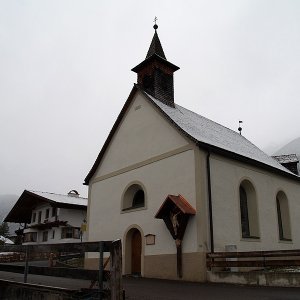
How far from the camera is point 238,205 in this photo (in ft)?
55.0

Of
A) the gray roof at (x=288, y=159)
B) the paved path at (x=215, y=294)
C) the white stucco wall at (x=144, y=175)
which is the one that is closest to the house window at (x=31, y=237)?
the white stucco wall at (x=144, y=175)

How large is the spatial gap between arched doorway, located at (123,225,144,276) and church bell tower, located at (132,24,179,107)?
743 centimetres

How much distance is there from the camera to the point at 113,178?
20.7 meters

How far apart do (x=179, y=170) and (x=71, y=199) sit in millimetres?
23433

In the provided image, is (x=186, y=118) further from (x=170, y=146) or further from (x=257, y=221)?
(x=257, y=221)

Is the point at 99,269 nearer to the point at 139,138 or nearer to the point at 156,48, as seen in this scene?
the point at 139,138

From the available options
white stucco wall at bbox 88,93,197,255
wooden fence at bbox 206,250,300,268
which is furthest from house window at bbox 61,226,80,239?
wooden fence at bbox 206,250,300,268

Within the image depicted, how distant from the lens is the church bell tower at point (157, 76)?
21.2 meters

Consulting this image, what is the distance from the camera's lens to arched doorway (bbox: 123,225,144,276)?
17739 millimetres

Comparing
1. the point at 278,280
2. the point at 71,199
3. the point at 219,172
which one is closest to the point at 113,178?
the point at 219,172

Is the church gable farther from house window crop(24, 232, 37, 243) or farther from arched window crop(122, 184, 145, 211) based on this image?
house window crop(24, 232, 37, 243)

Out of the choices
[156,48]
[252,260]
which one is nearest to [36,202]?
[156,48]

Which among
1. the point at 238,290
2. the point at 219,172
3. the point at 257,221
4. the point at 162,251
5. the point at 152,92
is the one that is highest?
the point at 152,92

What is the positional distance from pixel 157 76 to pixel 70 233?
64.7 ft
